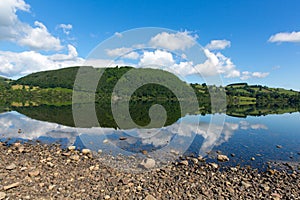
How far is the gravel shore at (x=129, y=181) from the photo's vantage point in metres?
9.70

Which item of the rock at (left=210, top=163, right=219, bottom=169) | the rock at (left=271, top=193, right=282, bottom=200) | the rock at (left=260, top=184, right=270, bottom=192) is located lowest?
the rock at (left=271, top=193, right=282, bottom=200)

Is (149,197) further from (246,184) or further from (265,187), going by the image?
(265,187)

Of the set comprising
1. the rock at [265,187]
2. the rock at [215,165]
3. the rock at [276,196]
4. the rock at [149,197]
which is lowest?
the rock at [149,197]

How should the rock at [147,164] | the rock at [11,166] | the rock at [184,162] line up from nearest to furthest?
1. the rock at [11,166]
2. the rock at [147,164]
3. the rock at [184,162]

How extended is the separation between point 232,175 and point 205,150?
5931 millimetres

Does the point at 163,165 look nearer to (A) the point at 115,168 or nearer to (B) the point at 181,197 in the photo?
(A) the point at 115,168

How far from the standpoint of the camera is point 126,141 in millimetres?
21547

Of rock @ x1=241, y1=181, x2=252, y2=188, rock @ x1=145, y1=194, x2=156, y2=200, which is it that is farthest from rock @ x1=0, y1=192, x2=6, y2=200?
rock @ x1=241, y1=181, x2=252, y2=188

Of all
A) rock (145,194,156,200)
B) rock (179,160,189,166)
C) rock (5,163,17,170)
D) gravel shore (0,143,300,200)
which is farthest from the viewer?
rock (179,160,189,166)

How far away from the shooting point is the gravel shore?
9695 millimetres

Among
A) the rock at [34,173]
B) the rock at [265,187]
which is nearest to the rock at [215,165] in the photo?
the rock at [265,187]

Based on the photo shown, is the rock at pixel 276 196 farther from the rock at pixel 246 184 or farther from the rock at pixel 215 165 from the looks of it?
the rock at pixel 215 165

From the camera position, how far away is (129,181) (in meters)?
11.1

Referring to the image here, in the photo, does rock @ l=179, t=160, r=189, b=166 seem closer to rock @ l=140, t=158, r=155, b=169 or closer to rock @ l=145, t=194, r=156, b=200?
rock @ l=140, t=158, r=155, b=169
